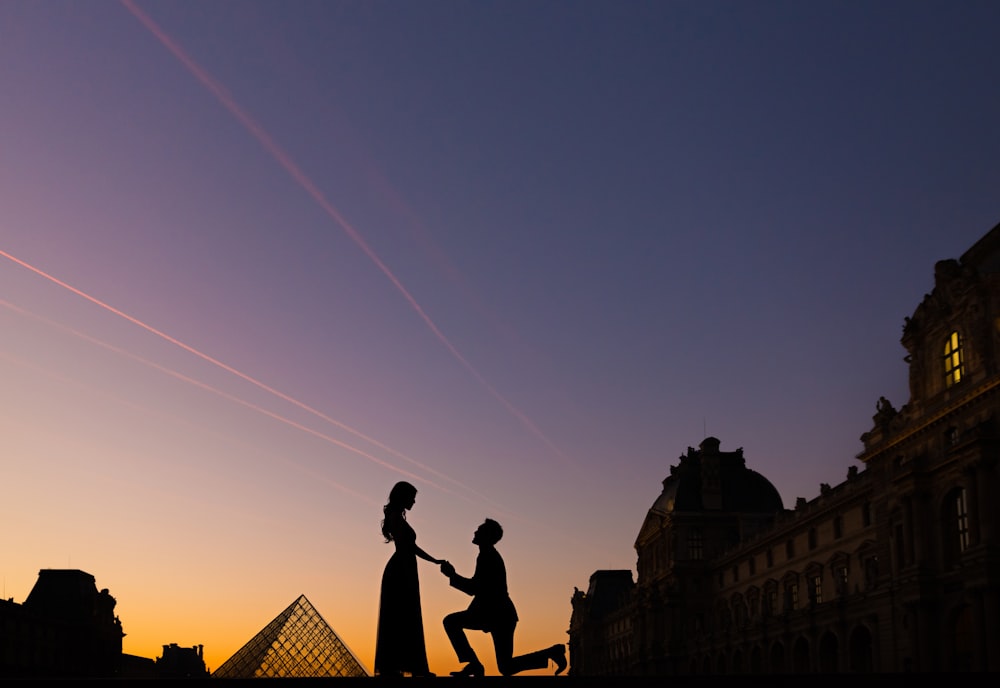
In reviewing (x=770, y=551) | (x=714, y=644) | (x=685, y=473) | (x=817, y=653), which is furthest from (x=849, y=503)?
(x=685, y=473)

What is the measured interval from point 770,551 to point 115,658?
78206mm

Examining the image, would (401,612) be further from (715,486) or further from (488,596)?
(715,486)

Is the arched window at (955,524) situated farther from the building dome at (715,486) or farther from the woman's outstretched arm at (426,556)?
the building dome at (715,486)

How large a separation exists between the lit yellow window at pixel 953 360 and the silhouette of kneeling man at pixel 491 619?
36.7 meters

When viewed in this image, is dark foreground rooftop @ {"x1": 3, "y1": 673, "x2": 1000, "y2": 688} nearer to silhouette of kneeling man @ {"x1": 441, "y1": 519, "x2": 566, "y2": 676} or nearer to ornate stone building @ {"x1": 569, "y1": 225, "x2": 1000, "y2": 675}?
silhouette of kneeling man @ {"x1": 441, "y1": 519, "x2": 566, "y2": 676}

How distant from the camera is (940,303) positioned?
47531mm

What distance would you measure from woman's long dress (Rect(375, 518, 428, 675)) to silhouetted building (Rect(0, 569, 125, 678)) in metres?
86.3

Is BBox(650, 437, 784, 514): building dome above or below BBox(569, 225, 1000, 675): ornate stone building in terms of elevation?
above

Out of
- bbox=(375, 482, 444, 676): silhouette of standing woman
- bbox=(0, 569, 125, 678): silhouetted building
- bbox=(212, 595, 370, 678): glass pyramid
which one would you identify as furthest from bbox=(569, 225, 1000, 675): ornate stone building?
bbox=(0, 569, 125, 678): silhouetted building

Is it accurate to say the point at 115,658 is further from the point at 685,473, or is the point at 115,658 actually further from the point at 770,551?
the point at 770,551

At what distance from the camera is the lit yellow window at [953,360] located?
46188mm

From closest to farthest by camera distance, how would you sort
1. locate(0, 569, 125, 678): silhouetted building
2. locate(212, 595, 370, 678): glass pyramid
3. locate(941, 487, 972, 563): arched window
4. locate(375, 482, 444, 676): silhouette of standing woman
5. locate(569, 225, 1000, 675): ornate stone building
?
1. locate(375, 482, 444, 676): silhouette of standing woman
2. locate(569, 225, 1000, 675): ornate stone building
3. locate(941, 487, 972, 563): arched window
4. locate(212, 595, 370, 678): glass pyramid
5. locate(0, 569, 125, 678): silhouetted building

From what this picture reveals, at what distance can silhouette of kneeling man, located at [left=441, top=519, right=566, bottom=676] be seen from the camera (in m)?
13.8

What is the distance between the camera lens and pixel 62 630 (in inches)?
4225
